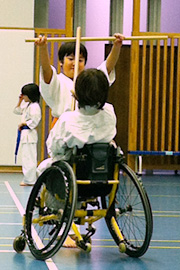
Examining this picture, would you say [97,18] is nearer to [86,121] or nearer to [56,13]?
[56,13]

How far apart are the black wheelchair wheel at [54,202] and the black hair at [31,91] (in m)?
4.20

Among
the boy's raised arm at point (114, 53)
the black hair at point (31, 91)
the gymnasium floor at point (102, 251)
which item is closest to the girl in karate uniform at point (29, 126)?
the black hair at point (31, 91)

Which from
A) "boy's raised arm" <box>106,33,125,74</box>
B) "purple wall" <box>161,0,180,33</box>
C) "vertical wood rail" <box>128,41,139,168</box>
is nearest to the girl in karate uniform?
"vertical wood rail" <box>128,41,139,168</box>

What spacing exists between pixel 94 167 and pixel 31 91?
450 centimetres

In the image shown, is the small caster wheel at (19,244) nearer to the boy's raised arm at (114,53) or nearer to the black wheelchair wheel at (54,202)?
the black wheelchair wheel at (54,202)

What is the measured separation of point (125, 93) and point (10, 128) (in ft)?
8.54

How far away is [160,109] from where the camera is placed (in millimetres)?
10555

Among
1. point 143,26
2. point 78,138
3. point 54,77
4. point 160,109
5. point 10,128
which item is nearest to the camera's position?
point 78,138

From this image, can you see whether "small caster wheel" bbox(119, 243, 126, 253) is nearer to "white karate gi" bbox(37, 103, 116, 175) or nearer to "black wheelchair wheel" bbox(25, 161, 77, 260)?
"black wheelchair wheel" bbox(25, 161, 77, 260)

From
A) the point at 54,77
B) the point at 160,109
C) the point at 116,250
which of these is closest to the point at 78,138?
the point at 54,77

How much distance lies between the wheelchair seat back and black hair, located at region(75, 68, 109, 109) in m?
0.22

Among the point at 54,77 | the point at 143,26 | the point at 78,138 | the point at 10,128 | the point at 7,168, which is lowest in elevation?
the point at 7,168

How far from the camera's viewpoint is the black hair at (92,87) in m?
3.05

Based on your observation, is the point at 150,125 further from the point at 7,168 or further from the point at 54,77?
the point at 54,77
